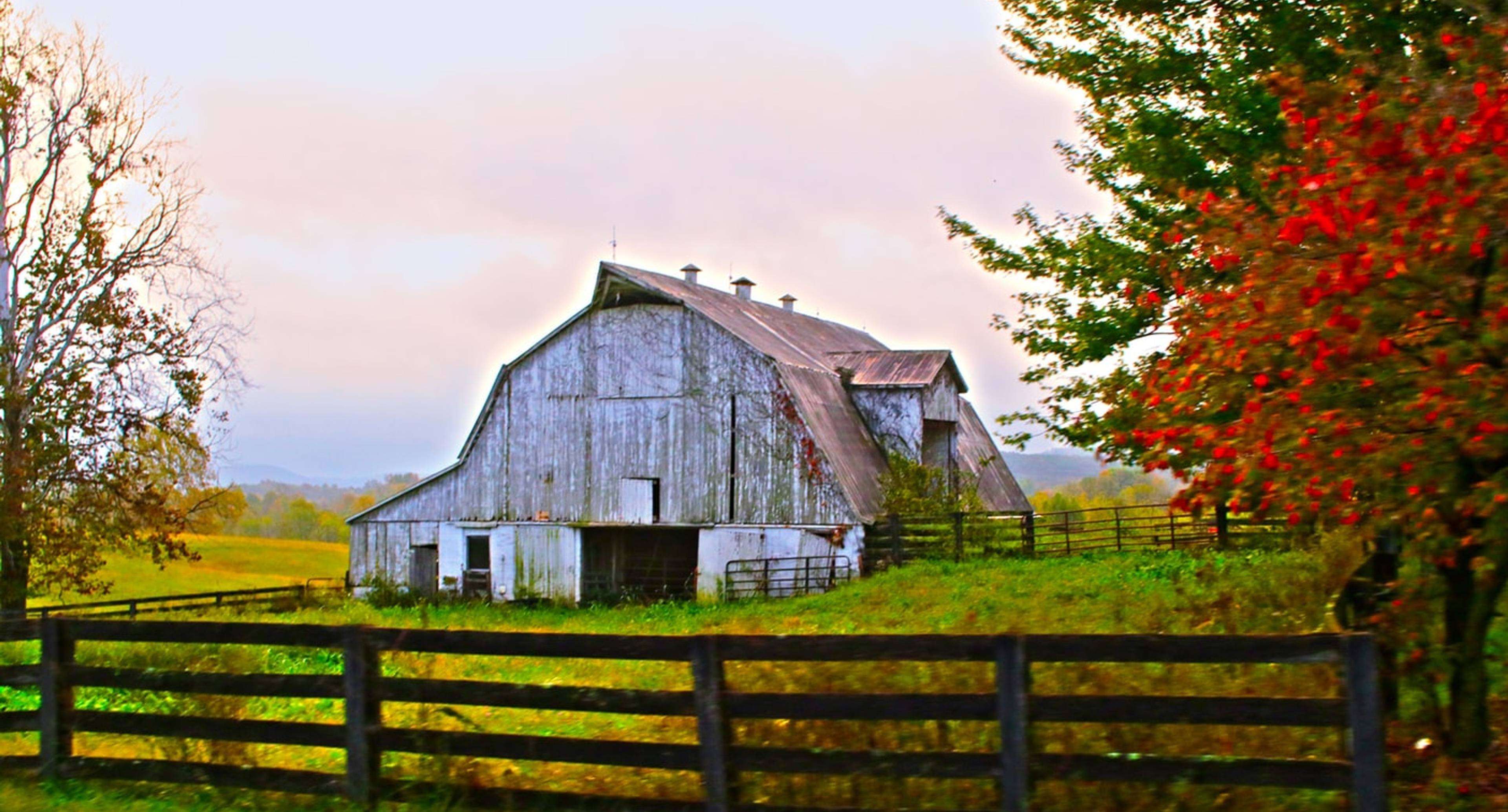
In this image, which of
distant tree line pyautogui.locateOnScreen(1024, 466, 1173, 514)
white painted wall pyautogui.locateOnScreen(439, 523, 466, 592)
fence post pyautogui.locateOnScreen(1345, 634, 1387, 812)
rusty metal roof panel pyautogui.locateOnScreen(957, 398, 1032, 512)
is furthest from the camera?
distant tree line pyautogui.locateOnScreen(1024, 466, 1173, 514)

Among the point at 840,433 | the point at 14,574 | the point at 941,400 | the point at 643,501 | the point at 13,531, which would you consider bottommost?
the point at 14,574

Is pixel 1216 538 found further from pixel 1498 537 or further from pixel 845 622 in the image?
pixel 1498 537

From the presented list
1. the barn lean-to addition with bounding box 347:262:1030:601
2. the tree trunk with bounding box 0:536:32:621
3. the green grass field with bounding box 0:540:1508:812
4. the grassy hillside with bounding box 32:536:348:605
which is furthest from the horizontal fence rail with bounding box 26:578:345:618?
the grassy hillside with bounding box 32:536:348:605

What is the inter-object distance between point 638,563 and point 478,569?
4011 millimetres

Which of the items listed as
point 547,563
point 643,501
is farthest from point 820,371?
point 547,563

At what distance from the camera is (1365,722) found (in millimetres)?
6191

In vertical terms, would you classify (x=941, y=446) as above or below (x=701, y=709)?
above

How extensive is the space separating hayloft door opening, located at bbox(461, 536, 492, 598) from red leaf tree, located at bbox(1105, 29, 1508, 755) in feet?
87.9

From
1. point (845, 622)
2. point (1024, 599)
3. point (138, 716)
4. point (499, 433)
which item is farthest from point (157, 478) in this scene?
point (138, 716)

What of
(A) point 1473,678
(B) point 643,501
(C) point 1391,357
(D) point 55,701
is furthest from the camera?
(B) point 643,501

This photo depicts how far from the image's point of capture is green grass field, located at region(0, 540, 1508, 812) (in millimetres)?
6879

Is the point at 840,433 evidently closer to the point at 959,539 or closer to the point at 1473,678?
the point at 959,539

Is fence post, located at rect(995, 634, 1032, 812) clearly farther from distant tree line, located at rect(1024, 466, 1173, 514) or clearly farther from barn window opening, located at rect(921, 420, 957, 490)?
distant tree line, located at rect(1024, 466, 1173, 514)

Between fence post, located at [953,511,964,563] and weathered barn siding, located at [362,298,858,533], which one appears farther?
weathered barn siding, located at [362,298,858,533]
